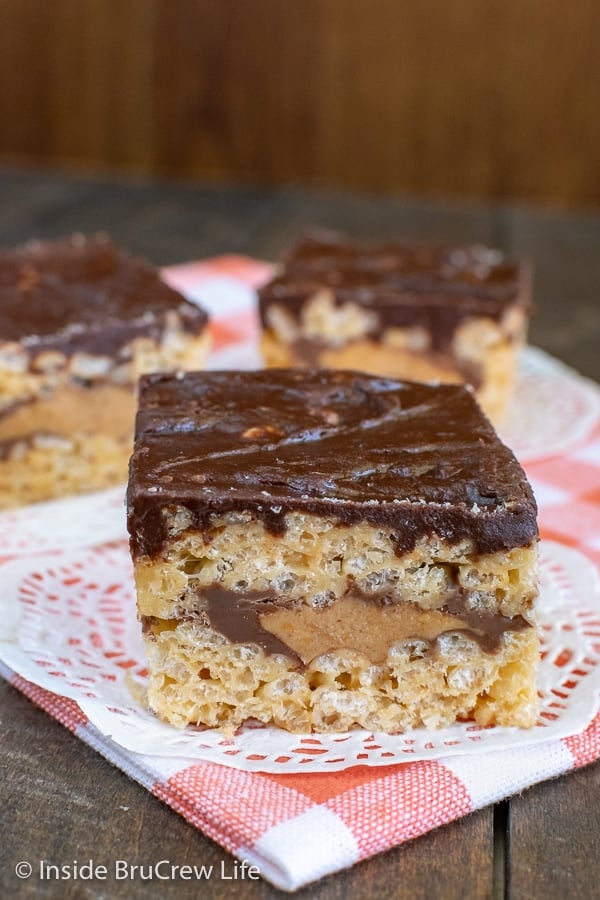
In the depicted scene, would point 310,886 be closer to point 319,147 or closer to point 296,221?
point 296,221

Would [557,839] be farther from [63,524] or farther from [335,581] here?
[63,524]

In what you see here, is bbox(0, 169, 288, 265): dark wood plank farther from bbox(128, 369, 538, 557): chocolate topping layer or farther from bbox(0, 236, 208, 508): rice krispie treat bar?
bbox(128, 369, 538, 557): chocolate topping layer

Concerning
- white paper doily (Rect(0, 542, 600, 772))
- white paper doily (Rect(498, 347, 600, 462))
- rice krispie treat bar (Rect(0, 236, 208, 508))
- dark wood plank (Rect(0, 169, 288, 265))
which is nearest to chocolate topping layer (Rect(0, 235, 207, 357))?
rice krispie treat bar (Rect(0, 236, 208, 508))

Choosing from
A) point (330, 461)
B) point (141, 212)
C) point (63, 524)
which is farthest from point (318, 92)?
point (330, 461)

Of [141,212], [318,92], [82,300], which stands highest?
[82,300]

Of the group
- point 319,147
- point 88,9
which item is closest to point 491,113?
point 319,147

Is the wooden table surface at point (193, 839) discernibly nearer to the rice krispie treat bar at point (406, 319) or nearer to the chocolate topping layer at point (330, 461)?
the chocolate topping layer at point (330, 461)

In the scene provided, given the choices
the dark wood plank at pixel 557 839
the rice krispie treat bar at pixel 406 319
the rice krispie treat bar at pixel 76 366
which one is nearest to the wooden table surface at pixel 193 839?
the dark wood plank at pixel 557 839
